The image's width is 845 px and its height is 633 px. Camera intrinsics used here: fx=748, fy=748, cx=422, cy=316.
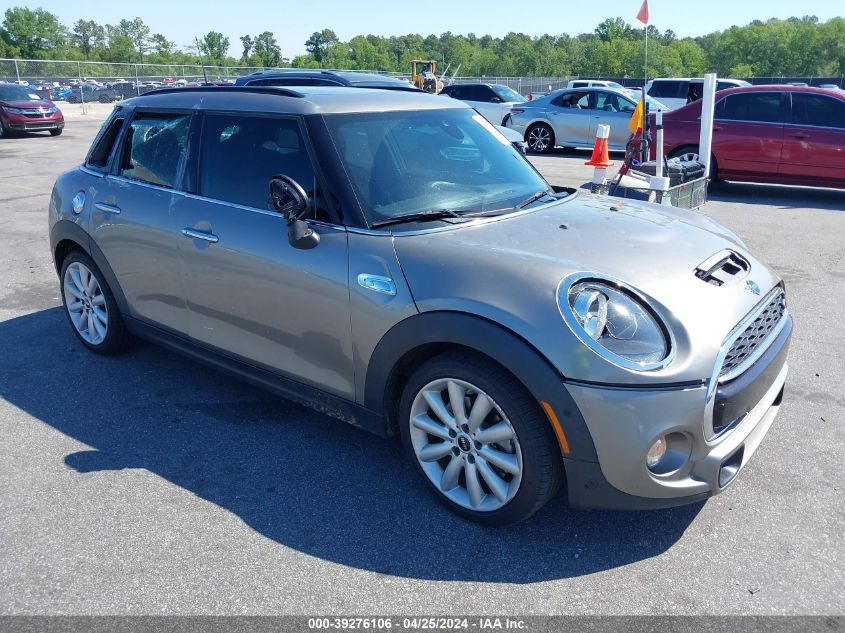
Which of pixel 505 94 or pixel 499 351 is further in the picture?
pixel 505 94

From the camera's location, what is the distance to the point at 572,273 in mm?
2934

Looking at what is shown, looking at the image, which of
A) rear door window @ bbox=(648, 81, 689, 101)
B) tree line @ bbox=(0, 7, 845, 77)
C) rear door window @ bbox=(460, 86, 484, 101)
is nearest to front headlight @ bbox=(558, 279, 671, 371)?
rear door window @ bbox=(460, 86, 484, 101)

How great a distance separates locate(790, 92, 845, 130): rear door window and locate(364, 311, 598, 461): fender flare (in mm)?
9588

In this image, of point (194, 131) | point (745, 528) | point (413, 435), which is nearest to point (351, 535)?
point (413, 435)

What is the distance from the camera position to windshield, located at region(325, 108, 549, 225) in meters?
3.50

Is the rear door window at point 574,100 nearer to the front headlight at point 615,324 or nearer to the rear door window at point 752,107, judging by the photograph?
the rear door window at point 752,107

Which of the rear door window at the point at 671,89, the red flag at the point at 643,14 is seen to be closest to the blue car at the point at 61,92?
the rear door window at the point at 671,89

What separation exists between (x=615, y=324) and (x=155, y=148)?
3.00m

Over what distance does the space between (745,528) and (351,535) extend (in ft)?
5.36

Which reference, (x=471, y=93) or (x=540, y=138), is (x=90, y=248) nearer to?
(x=540, y=138)

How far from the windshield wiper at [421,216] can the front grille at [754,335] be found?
132cm

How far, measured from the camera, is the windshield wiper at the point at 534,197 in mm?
3791

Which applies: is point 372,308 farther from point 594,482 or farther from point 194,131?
point 194,131

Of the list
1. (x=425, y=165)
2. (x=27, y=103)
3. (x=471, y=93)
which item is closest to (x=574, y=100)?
(x=471, y=93)
